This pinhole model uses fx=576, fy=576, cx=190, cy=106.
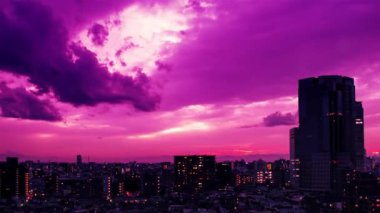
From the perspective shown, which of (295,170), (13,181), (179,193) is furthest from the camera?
(295,170)

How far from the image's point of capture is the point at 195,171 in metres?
182

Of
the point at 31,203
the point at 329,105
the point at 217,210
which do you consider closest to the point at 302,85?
the point at 329,105

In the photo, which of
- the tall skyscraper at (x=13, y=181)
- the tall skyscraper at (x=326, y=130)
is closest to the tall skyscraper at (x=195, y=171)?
the tall skyscraper at (x=326, y=130)

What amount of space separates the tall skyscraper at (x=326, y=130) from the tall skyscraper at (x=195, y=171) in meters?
26.3

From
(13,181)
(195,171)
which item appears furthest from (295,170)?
(13,181)

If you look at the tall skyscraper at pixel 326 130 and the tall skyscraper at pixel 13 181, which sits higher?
the tall skyscraper at pixel 326 130

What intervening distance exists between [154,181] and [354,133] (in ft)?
200

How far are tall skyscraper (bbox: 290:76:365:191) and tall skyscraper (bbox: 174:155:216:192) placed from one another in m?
26.3

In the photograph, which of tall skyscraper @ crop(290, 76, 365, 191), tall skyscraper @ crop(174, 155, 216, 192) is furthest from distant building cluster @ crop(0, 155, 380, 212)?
tall skyscraper @ crop(290, 76, 365, 191)

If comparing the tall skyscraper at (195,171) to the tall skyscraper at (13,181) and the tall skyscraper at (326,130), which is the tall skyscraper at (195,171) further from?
the tall skyscraper at (13,181)

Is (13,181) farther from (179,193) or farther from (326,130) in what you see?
(326,130)

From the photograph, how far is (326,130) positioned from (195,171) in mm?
42758

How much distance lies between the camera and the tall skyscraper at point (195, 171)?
180375 mm

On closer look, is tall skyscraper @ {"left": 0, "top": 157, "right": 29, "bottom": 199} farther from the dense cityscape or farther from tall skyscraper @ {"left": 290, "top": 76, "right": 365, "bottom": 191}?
tall skyscraper @ {"left": 290, "top": 76, "right": 365, "bottom": 191}
